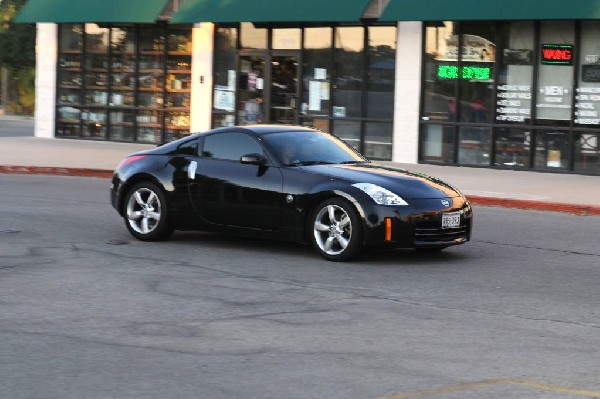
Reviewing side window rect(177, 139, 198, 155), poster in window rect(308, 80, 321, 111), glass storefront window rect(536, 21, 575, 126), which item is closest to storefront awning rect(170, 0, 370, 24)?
poster in window rect(308, 80, 321, 111)

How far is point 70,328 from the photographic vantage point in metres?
8.29

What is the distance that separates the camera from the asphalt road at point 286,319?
6.82 m

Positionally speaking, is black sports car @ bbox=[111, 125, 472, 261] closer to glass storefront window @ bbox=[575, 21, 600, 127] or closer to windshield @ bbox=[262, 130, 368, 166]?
windshield @ bbox=[262, 130, 368, 166]

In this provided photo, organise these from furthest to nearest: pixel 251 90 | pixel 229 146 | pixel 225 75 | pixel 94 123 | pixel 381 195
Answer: pixel 94 123 → pixel 225 75 → pixel 251 90 → pixel 229 146 → pixel 381 195

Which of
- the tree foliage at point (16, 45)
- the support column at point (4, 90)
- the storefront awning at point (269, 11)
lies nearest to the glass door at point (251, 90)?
the storefront awning at point (269, 11)

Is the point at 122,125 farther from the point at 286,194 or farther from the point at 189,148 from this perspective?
the point at 286,194

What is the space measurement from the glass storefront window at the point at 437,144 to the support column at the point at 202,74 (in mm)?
6137

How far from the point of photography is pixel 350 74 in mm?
27234

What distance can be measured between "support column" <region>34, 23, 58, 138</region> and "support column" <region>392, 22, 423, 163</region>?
35.5 feet

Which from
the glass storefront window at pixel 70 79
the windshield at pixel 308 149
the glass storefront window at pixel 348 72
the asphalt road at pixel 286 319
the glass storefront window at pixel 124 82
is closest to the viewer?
the asphalt road at pixel 286 319

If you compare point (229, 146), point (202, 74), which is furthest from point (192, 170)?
point (202, 74)

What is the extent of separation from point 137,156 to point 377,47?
14202 millimetres

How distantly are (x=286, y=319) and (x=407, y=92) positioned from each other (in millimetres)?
17956

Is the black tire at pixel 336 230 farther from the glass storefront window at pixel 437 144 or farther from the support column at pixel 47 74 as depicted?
the support column at pixel 47 74
